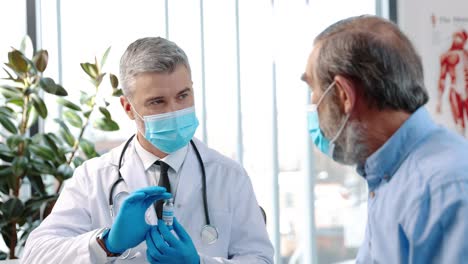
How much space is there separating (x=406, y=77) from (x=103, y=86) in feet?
5.70

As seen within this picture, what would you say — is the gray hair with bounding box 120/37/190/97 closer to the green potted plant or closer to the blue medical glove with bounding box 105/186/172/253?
the blue medical glove with bounding box 105/186/172/253

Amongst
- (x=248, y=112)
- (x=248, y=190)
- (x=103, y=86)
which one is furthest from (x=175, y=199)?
(x=248, y=112)

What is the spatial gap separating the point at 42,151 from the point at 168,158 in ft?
2.43

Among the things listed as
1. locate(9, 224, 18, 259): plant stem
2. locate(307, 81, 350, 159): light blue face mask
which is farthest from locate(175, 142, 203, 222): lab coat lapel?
locate(9, 224, 18, 259): plant stem

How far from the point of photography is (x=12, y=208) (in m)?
2.52

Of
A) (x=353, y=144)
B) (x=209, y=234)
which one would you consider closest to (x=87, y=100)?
(x=209, y=234)

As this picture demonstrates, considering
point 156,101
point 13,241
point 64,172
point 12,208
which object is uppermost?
point 156,101

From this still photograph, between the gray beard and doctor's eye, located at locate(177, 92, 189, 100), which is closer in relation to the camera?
the gray beard

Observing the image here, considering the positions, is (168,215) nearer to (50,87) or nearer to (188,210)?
(188,210)

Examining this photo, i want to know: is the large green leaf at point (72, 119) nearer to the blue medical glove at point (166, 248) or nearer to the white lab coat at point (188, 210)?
the white lab coat at point (188, 210)

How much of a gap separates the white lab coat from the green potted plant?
0.56 m

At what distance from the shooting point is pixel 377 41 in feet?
4.37

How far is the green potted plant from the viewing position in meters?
2.54

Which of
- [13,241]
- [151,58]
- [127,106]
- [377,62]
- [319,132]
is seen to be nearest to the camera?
[377,62]
